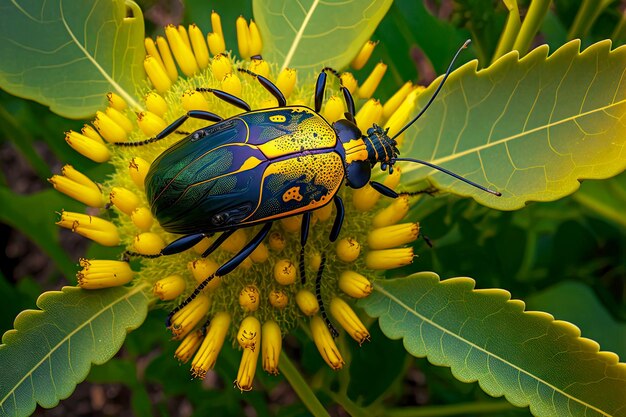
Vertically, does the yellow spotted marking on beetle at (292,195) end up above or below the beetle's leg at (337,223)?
above

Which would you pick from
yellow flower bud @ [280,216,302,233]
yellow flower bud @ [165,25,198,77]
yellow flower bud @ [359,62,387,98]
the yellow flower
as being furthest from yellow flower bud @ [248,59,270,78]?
yellow flower bud @ [280,216,302,233]

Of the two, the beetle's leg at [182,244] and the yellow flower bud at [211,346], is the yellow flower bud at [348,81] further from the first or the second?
the yellow flower bud at [211,346]

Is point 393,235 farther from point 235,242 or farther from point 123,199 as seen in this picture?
point 123,199

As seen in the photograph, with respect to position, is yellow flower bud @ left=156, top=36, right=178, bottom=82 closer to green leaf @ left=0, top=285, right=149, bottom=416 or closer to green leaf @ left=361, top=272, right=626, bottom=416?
green leaf @ left=0, top=285, right=149, bottom=416

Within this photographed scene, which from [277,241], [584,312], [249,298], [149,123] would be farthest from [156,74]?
[584,312]

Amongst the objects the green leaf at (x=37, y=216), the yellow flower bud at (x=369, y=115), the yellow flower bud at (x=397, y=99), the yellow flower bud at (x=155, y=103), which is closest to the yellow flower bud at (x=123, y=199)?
the yellow flower bud at (x=155, y=103)
